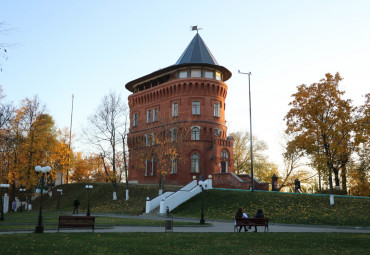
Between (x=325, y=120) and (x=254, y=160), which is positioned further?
(x=254, y=160)

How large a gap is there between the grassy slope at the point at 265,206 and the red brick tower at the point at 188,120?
200 inches

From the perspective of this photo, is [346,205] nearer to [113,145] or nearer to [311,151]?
[311,151]

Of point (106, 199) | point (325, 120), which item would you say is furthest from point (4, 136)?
point (325, 120)

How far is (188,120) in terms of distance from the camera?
4478 centimetres

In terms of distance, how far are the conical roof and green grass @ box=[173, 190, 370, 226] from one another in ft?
64.2

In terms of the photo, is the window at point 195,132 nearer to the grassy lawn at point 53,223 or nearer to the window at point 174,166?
the window at point 174,166

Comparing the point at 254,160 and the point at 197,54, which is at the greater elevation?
the point at 197,54

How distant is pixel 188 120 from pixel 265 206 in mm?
17948

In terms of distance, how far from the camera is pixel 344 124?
30.6 m

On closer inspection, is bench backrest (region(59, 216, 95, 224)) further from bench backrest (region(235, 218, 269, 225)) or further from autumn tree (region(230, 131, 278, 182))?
autumn tree (region(230, 131, 278, 182))

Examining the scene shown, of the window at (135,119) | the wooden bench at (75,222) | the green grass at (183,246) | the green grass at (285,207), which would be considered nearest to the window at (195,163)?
the green grass at (285,207)

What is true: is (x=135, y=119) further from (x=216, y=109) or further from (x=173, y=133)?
(x=216, y=109)

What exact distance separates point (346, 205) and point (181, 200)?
14547 mm

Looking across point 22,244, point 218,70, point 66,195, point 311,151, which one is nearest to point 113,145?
point 66,195
